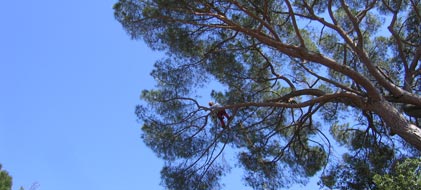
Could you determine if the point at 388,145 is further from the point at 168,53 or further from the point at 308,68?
the point at 168,53

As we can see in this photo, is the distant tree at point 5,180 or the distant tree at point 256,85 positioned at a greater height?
the distant tree at point 256,85

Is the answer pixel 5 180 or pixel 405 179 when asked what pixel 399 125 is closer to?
pixel 405 179

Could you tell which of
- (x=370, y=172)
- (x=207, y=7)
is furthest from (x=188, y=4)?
(x=370, y=172)

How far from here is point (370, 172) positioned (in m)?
7.64

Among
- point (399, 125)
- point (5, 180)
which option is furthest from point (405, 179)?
point (5, 180)

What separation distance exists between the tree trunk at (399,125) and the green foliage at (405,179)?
103 centimetres

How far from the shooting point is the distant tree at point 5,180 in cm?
615

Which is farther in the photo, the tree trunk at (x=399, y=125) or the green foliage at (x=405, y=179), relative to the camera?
the tree trunk at (x=399, y=125)

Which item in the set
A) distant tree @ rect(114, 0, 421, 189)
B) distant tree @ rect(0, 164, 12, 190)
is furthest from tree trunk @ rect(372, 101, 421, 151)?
distant tree @ rect(0, 164, 12, 190)

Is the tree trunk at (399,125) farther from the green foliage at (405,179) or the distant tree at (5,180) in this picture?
the distant tree at (5,180)

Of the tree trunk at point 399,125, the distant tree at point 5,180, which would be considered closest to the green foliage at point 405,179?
the tree trunk at point 399,125

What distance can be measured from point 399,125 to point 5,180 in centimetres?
473

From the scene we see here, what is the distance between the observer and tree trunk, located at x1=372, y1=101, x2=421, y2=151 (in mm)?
6355

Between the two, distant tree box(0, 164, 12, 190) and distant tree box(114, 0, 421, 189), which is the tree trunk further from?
distant tree box(0, 164, 12, 190)
